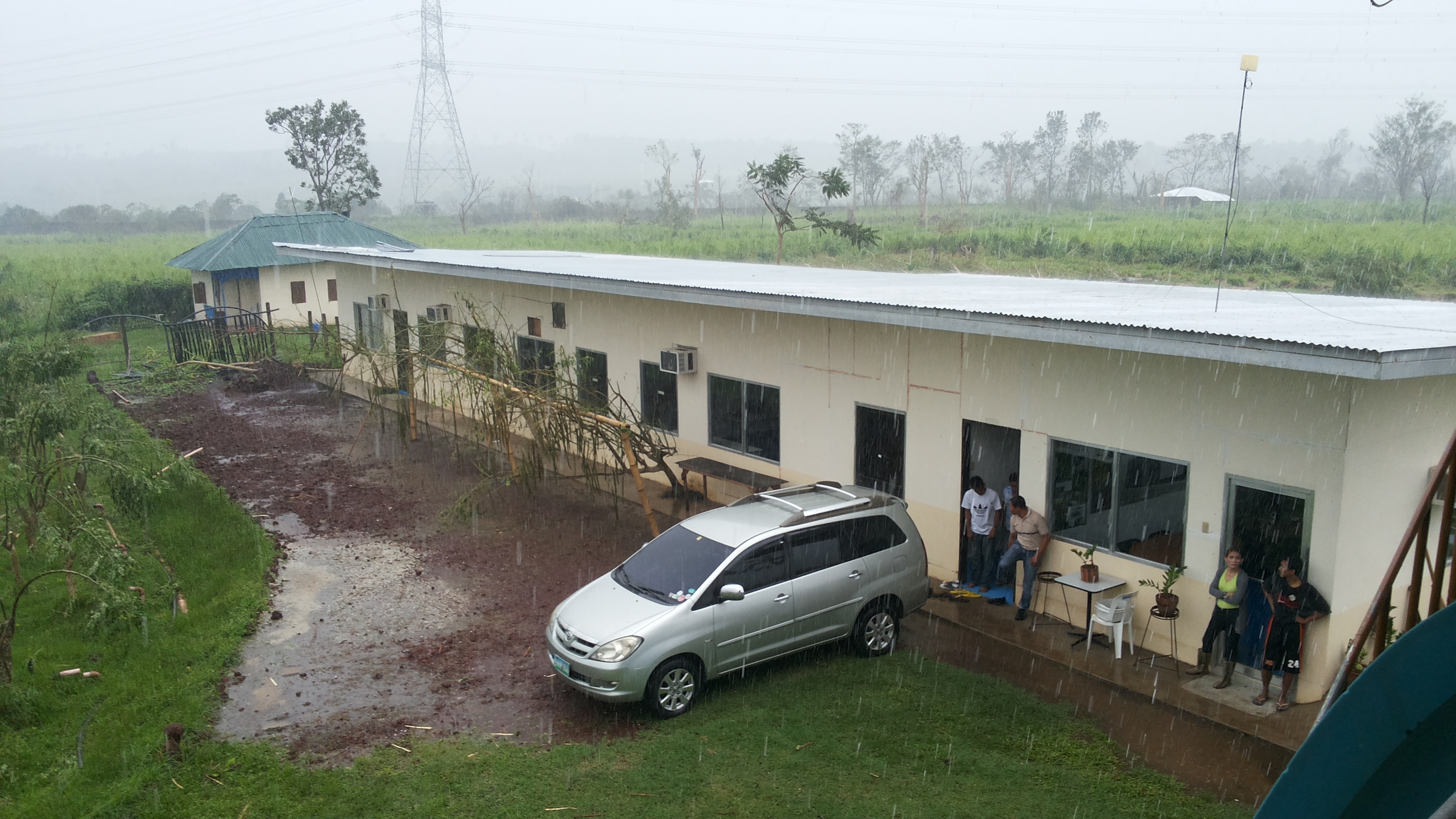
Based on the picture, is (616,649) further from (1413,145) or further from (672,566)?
(1413,145)

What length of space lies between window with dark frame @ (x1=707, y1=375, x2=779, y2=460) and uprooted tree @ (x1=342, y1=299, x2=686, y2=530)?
91 cm

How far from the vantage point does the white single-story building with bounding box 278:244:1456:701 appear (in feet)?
26.0

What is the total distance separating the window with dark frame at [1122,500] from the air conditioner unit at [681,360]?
6200 millimetres

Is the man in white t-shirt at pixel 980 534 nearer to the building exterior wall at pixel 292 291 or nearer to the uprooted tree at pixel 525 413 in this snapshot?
the uprooted tree at pixel 525 413

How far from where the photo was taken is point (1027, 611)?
1032 cm

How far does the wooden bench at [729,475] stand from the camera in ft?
45.1

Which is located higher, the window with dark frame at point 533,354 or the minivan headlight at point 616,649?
the window with dark frame at point 533,354

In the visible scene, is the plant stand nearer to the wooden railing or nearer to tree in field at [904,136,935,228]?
the wooden railing

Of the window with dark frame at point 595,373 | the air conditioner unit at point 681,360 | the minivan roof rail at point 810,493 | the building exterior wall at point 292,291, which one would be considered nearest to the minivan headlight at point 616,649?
the minivan roof rail at point 810,493

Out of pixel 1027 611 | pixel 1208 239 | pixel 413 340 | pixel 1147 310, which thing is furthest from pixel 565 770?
pixel 1208 239

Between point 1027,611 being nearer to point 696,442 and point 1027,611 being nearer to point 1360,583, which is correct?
point 1360,583

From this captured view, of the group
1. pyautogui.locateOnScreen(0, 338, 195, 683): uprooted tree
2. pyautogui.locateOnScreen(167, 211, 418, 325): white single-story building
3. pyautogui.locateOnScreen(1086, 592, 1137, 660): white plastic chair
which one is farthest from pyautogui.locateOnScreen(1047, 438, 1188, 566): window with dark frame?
pyautogui.locateOnScreen(167, 211, 418, 325): white single-story building

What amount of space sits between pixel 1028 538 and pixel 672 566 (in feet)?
12.6

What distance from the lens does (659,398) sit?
1598 centimetres
